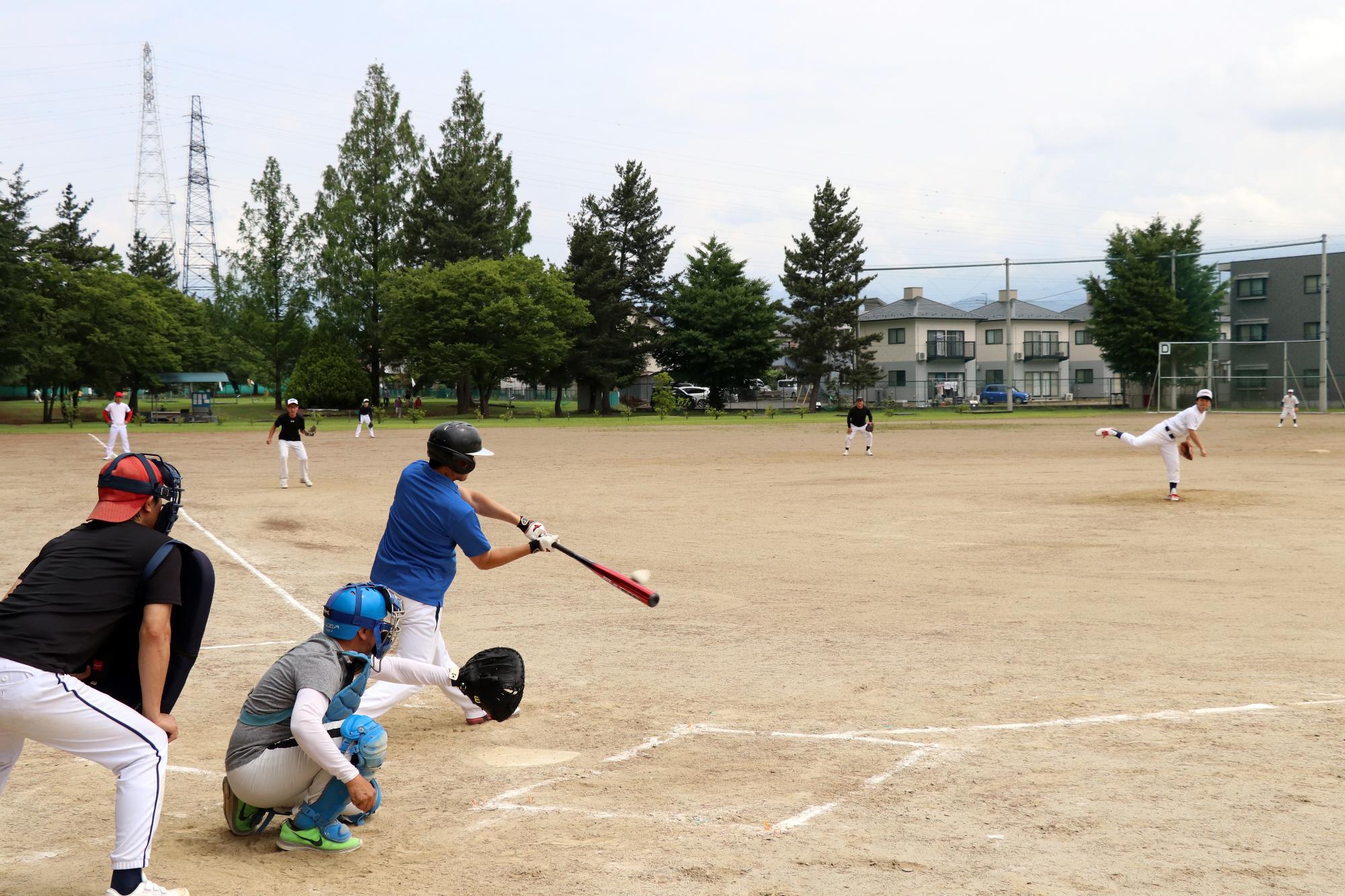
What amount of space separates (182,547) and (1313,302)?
8367 cm

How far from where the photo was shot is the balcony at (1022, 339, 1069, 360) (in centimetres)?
9694

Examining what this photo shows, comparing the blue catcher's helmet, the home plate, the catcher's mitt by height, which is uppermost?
the blue catcher's helmet

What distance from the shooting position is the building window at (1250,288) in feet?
254

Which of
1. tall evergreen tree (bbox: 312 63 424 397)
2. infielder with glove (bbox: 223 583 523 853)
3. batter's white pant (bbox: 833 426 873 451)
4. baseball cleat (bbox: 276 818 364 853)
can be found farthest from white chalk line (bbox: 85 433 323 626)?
tall evergreen tree (bbox: 312 63 424 397)

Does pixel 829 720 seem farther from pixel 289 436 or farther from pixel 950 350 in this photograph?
pixel 950 350

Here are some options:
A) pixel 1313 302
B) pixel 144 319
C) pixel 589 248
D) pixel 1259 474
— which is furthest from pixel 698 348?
pixel 1259 474

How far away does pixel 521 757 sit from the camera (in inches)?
249

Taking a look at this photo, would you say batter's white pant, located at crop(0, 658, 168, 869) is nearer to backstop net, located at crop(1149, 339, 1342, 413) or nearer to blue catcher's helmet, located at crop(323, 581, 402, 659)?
blue catcher's helmet, located at crop(323, 581, 402, 659)

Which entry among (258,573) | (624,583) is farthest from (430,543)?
(258,573)

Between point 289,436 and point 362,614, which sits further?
point 289,436

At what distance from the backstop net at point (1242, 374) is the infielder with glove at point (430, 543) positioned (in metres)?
63.7

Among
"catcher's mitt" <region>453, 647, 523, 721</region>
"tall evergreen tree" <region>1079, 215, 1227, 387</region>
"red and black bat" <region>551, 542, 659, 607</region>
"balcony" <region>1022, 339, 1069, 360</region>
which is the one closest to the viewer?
"catcher's mitt" <region>453, 647, 523, 721</region>

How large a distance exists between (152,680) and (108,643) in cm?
27

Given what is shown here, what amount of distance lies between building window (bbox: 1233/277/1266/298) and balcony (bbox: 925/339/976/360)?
2016 centimetres
